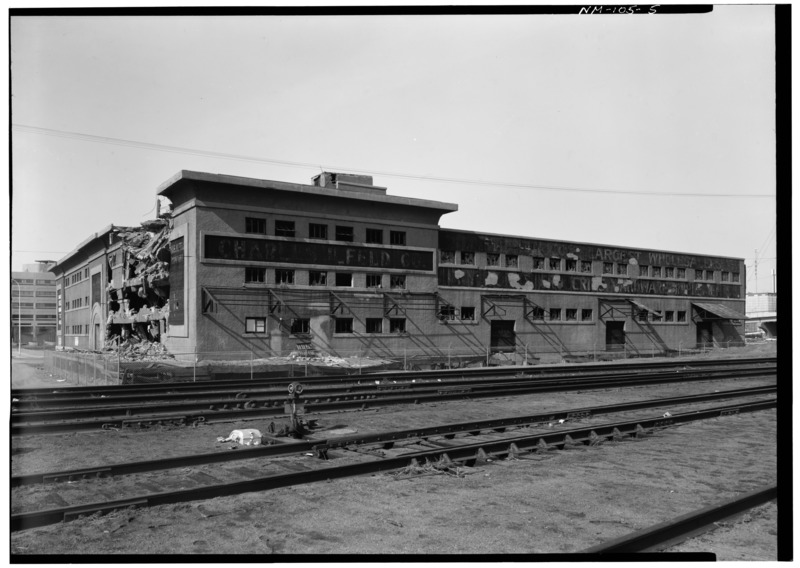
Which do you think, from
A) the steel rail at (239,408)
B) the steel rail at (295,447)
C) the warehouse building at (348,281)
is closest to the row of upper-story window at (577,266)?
the warehouse building at (348,281)

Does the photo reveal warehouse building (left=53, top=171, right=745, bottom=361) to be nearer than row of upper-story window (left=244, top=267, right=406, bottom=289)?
Yes

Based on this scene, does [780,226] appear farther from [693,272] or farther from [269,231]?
[693,272]

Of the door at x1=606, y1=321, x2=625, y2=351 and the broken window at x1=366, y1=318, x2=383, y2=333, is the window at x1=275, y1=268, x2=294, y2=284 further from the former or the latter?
the door at x1=606, y1=321, x2=625, y2=351

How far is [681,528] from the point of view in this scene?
616 centimetres

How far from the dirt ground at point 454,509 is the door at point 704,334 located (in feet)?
143

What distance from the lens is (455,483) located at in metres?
8.31

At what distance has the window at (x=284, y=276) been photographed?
30.6 m

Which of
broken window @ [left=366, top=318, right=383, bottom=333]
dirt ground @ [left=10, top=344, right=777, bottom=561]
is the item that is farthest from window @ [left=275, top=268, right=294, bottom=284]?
dirt ground @ [left=10, top=344, right=777, bottom=561]

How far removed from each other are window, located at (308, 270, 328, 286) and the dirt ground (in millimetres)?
20287

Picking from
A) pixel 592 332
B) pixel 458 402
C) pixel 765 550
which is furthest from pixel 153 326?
pixel 765 550

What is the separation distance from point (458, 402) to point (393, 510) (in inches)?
436

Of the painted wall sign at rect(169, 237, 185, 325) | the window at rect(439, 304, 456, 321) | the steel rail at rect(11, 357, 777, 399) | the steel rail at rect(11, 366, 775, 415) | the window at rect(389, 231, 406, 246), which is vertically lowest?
the steel rail at rect(11, 357, 777, 399)

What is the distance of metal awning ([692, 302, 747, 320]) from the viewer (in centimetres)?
4944

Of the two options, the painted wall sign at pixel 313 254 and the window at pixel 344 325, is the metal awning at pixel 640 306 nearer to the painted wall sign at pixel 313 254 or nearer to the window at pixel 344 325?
the painted wall sign at pixel 313 254
